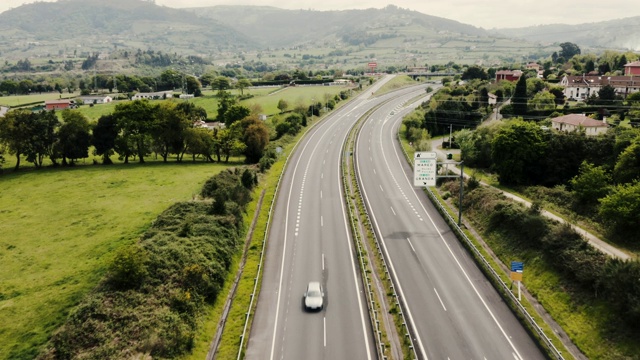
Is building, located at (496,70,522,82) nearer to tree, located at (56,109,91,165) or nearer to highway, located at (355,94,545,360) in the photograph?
highway, located at (355,94,545,360)

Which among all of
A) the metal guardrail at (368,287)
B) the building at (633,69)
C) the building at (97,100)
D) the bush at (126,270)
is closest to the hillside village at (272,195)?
the bush at (126,270)

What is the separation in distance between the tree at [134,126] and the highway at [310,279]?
31582mm

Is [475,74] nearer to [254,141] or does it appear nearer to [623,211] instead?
[254,141]

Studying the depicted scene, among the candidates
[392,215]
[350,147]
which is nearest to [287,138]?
[350,147]

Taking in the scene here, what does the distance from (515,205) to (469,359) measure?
26653 mm

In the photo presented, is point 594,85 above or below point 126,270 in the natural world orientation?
above

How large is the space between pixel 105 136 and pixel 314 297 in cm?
6984

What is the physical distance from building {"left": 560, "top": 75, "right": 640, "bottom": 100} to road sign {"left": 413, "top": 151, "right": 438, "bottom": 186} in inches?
3100

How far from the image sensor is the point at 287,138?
106000mm

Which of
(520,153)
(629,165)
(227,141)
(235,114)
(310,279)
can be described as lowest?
(310,279)

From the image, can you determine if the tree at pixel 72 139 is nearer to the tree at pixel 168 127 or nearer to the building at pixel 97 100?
the tree at pixel 168 127

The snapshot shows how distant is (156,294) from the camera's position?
37.7m

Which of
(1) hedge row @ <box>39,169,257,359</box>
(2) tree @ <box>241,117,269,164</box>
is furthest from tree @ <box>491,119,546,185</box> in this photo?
(2) tree @ <box>241,117,269,164</box>

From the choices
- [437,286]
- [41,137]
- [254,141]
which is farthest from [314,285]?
[41,137]
